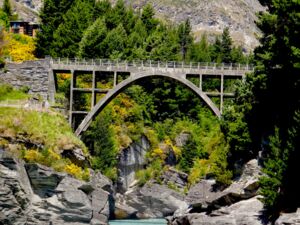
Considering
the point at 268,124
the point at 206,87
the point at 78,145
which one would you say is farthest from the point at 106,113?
the point at 268,124

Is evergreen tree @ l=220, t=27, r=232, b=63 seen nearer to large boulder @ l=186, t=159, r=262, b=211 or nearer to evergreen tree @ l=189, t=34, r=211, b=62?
evergreen tree @ l=189, t=34, r=211, b=62

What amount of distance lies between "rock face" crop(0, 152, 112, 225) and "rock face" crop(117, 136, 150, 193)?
25.9m

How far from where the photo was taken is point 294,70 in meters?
38.9

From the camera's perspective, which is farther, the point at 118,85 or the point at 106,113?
the point at 106,113

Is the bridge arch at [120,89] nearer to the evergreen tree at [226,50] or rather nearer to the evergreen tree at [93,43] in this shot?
the evergreen tree at [93,43]

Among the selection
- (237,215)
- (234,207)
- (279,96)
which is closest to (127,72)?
(279,96)

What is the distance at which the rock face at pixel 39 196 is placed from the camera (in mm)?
42438

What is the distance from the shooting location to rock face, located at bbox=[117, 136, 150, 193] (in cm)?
7375

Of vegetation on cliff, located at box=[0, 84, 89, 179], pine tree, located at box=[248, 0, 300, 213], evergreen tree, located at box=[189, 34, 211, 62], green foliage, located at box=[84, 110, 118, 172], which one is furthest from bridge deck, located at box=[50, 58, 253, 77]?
evergreen tree, located at box=[189, 34, 211, 62]

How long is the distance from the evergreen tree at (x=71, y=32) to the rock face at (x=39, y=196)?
1113 inches

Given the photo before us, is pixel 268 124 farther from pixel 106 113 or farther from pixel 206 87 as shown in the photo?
pixel 206 87

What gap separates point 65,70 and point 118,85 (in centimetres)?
505

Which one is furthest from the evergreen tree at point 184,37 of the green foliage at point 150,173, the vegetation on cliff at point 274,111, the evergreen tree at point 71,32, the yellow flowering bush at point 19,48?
the vegetation on cliff at point 274,111

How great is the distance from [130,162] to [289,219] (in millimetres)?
43164
